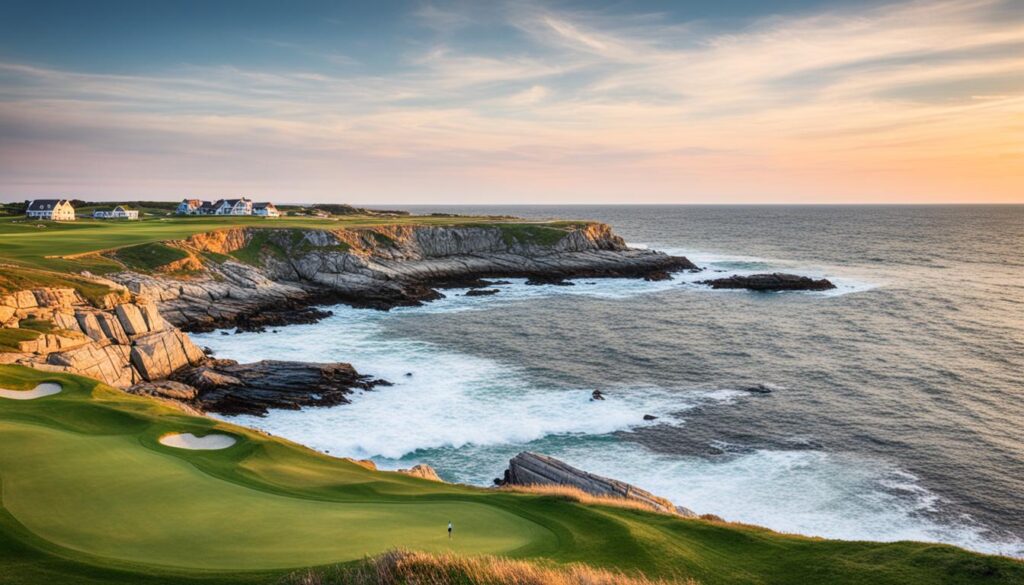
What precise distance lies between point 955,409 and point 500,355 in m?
32.3

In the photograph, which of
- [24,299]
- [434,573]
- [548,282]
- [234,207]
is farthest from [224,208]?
[434,573]

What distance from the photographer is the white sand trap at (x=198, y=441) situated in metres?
21.0

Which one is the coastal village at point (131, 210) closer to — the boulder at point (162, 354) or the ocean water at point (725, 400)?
the ocean water at point (725, 400)

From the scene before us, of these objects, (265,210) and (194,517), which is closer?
(194,517)

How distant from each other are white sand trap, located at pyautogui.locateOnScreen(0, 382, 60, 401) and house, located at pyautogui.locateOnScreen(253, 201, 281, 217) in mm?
107160

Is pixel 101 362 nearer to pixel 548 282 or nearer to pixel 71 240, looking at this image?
pixel 71 240

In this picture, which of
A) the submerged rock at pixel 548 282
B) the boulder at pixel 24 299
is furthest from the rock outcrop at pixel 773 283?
the boulder at pixel 24 299

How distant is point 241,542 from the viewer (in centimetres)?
1230

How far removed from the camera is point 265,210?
131625 millimetres

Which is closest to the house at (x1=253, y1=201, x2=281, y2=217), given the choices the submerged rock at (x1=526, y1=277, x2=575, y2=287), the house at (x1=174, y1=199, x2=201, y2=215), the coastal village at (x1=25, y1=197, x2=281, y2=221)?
the coastal village at (x1=25, y1=197, x2=281, y2=221)

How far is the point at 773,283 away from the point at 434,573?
293 ft

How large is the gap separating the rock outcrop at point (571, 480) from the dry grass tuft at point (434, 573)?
13.0 meters

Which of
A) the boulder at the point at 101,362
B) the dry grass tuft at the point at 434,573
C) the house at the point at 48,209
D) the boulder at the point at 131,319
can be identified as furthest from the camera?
the house at the point at 48,209

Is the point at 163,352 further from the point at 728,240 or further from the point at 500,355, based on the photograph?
the point at 728,240
